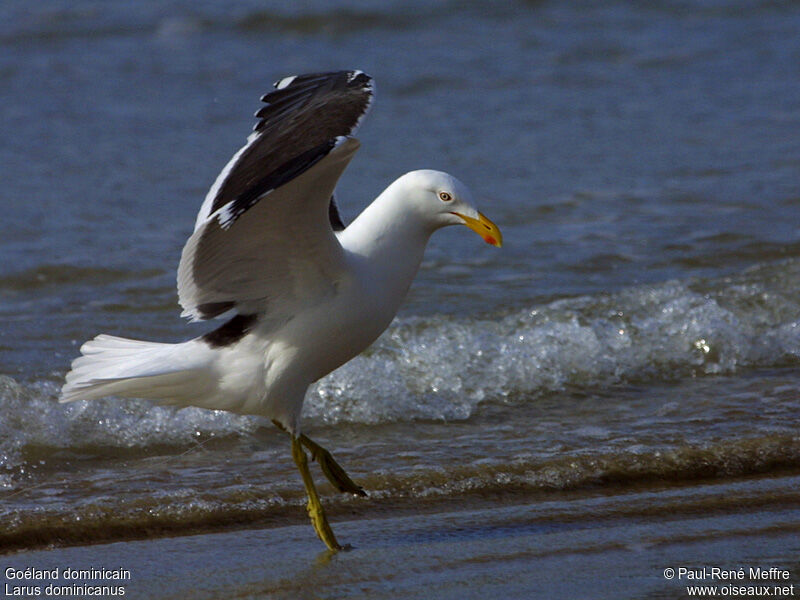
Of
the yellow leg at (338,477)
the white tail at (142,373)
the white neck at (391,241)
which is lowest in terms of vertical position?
the yellow leg at (338,477)

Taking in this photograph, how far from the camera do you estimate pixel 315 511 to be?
4.47 m

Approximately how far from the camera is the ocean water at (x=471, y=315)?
4.51 m

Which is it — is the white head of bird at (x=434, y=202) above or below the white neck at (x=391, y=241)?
above

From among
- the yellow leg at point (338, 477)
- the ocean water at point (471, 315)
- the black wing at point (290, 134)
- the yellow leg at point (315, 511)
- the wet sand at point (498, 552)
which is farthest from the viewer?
the yellow leg at point (338, 477)

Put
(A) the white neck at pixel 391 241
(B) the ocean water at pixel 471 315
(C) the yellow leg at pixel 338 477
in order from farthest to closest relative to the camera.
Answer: (C) the yellow leg at pixel 338 477 → (A) the white neck at pixel 391 241 → (B) the ocean water at pixel 471 315

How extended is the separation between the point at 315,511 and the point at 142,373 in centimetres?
76

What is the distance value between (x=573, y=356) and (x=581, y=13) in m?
10.2

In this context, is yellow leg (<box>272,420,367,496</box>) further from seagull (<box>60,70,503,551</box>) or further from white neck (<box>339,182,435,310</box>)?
white neck (<box>339,182,435,310</box>)

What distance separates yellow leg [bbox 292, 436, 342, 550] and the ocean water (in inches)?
2.4

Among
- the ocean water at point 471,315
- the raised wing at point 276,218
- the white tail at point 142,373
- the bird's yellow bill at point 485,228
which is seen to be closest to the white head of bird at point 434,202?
the bird's yellow bill at point 485,228

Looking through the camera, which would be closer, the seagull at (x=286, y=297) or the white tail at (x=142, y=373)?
the seagull at (x=286, y=297)

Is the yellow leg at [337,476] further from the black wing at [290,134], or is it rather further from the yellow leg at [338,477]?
the black wing at [290,134]

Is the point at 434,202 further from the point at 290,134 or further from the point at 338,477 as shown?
the point at 338,477

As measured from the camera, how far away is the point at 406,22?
1542cm
